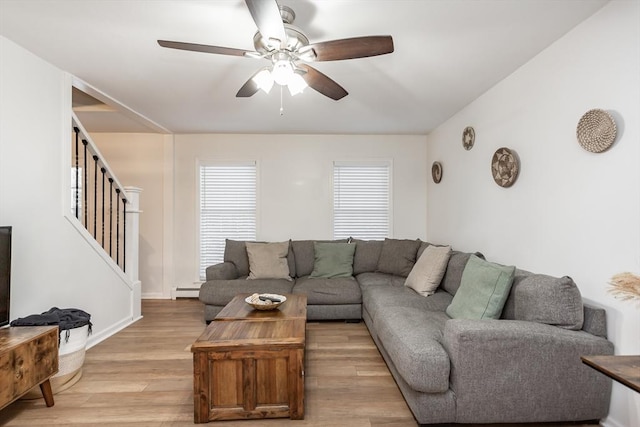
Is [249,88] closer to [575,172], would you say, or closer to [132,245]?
[575,172]

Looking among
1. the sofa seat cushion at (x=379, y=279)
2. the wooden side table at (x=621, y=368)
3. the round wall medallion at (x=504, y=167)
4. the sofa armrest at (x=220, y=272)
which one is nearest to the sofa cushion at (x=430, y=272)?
the sofa seat cushion at (x=379, y=279)

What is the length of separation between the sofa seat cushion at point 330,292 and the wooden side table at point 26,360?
7.32 feet

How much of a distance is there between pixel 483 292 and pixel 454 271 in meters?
0.87

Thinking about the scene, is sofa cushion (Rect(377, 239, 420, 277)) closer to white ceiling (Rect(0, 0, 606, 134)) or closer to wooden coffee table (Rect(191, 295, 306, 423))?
white ceiling (Rect(0, 0, 606, 134))

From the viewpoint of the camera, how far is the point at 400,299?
306 centimetres

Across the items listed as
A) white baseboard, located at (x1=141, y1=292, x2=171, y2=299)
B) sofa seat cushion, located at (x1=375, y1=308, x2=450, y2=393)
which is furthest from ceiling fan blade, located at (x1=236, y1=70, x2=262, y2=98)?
white baseboard, located at (x1=141, y1=292, x2=171, y2=299)

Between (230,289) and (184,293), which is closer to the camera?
(230,289)

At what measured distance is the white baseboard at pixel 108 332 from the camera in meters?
3.19

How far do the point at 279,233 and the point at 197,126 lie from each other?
189 centimetres

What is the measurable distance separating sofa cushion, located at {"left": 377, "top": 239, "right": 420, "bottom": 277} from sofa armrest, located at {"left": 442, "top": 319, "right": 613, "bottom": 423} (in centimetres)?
226

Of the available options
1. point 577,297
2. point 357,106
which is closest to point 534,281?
point 577,297

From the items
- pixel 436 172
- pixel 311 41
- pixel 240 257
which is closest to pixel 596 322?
pixel 311 41

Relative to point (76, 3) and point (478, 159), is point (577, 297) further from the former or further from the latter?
point (76, 3)

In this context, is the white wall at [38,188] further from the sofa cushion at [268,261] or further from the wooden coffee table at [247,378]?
the sofa cushion at [268,261]
